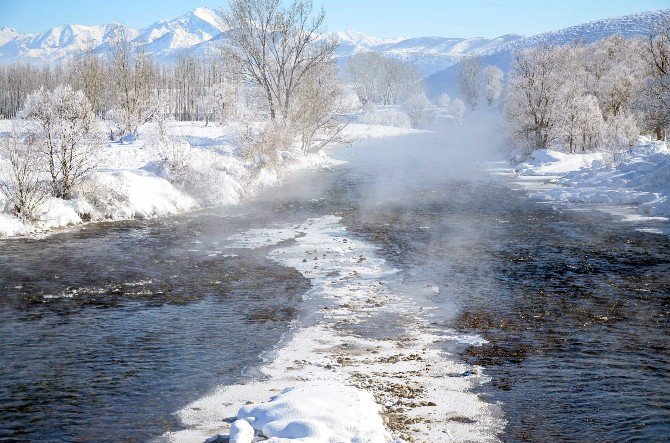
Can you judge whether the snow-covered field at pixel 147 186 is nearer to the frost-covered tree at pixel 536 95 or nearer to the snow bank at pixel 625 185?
the snow bank at pixel 625 185

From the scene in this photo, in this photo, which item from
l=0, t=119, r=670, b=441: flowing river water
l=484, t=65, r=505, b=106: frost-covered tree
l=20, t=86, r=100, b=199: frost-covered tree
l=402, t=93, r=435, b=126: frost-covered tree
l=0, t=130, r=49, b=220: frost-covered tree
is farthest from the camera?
l=484, t=65, r=505, b=106: frost-covered tree

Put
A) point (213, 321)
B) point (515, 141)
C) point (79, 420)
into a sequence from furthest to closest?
1. point (515, 141)
2. point (213, 321)
3. point (79, 420)

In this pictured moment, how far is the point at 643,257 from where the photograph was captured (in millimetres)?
21391

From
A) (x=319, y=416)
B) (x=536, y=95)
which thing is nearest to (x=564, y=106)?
(x=536, y=95)

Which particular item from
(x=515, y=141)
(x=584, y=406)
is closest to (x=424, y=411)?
(x=584, y=406)

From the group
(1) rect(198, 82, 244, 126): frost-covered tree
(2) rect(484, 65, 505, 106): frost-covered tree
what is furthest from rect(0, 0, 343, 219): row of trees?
(2) rect(484, 65, 505, 106): frost-covered tree

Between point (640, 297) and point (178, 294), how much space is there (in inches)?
512

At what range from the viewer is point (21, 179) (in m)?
24.0

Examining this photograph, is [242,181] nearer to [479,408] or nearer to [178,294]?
[178,294]

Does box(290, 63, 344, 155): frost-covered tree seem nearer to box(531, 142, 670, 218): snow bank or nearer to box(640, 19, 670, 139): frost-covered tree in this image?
box(531, 142, 670, 218): snow bank

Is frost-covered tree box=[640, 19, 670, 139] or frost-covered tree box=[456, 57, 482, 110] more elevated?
frost-covered tree box=[456, 57, 482, 110]

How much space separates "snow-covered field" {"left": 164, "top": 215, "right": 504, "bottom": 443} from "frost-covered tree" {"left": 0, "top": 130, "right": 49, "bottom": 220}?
14.5 meters

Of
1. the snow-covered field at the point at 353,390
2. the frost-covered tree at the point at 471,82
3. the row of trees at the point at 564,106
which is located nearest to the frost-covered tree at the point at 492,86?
the frost-covered tree at the point at 471,82

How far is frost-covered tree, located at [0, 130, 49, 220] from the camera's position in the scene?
2422cm
